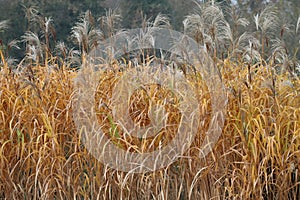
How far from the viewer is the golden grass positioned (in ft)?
10.2

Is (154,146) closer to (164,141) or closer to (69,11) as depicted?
(164,141)

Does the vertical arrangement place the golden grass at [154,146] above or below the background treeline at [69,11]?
below

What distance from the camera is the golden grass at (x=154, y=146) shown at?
3.10m

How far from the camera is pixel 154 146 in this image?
3242 millimetres

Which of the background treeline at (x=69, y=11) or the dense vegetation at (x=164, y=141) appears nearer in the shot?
the dense vegetation at (x=164, y=141)

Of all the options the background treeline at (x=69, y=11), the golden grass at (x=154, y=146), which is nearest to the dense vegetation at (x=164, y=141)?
the golden grass at (x=154, y=146)

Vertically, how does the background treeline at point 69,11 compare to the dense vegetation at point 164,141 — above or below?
above

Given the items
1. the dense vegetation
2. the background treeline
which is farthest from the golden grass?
the background treeline

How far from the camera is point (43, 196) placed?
3.19 m

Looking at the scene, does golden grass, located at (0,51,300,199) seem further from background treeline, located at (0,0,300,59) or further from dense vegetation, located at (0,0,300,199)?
background treeline, located at (0,0,300,59)

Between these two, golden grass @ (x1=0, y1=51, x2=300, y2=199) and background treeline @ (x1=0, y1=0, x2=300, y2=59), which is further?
background treeline @ (x1=0, y1=0, x2=300, y2=59)

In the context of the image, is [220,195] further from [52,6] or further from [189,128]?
[52,6]

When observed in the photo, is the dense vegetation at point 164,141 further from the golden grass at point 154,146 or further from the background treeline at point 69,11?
the background treeline at point 69,11

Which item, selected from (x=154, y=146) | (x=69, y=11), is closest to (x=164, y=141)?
(x=154, y=146)
